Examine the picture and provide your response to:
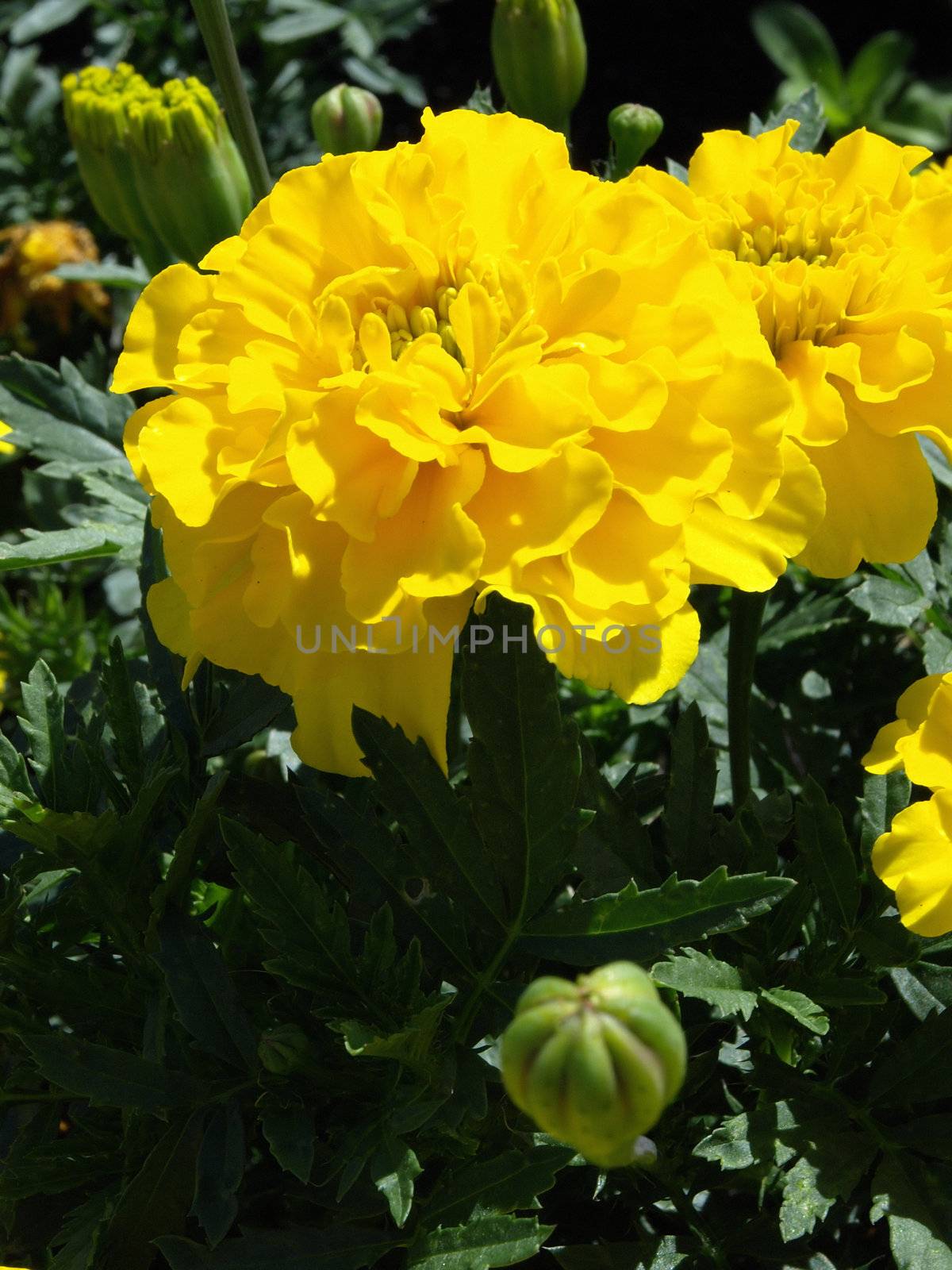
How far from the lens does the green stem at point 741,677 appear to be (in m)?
0.83

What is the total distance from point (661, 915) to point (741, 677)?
236 mm

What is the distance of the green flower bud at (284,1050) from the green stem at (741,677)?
0.34 meters

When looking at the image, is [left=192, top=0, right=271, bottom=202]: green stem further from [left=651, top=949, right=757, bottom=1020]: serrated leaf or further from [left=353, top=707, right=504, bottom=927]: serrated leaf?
[left=651, top=949, right=757, bottom=1020]: serrated leaf

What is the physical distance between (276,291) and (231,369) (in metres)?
0.06

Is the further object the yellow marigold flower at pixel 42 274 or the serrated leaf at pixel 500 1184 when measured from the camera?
the yellow marigold flower at pixel 42 274

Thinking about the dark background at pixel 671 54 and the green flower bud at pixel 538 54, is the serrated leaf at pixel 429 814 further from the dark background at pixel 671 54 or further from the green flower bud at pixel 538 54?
the dark background at pixel 671 54

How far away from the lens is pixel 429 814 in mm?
703

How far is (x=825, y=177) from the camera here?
82 centimetres

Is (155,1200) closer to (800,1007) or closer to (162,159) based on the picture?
(800,1007)

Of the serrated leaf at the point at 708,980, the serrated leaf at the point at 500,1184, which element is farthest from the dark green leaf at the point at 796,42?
the serrated leaf at the point at 500,1184

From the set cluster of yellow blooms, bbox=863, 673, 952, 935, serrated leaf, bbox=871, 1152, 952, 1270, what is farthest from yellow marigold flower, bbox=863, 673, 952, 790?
serrated leaf, bbox=871, 1152, 952, 1270

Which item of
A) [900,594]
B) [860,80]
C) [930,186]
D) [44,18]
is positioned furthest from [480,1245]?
[860,80]

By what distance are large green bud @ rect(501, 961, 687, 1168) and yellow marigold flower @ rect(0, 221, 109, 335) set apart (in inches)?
61.1

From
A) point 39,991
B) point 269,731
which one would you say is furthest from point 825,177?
point 39,991
